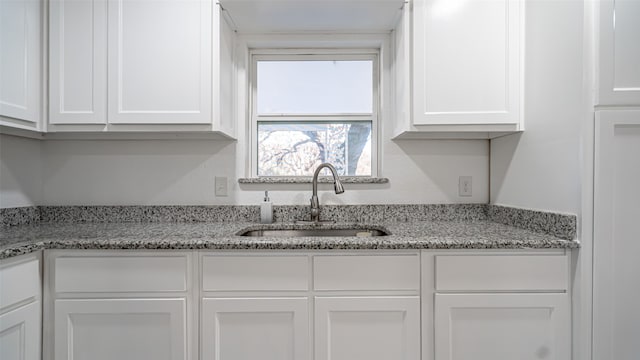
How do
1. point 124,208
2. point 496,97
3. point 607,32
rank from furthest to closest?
point 124,208 < point 496,97 < point 607,32

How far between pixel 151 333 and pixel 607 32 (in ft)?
6.45

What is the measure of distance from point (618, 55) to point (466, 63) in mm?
519

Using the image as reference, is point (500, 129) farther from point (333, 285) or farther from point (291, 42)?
point (291, 42)

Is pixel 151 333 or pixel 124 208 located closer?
pixel 151 333

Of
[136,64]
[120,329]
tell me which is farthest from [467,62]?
[120,329]

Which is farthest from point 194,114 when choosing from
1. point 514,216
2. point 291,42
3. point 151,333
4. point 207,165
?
point 514,216

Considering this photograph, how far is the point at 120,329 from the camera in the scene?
126 cm

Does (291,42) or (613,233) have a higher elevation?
(291,42)

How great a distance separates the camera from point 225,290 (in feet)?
4.12

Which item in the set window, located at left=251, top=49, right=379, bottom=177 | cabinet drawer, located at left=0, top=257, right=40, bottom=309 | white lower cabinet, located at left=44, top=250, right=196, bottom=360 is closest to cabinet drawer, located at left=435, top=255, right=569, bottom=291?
window, located at left=251, top=49, right=379, bottom=177

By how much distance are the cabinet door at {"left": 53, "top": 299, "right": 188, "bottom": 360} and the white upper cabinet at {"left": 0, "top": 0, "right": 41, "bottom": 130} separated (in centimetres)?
84

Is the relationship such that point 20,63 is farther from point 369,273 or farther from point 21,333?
point 369,273

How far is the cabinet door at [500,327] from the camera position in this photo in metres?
1.24

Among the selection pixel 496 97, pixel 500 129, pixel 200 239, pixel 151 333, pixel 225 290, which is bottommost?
Result: pixel 151 333
